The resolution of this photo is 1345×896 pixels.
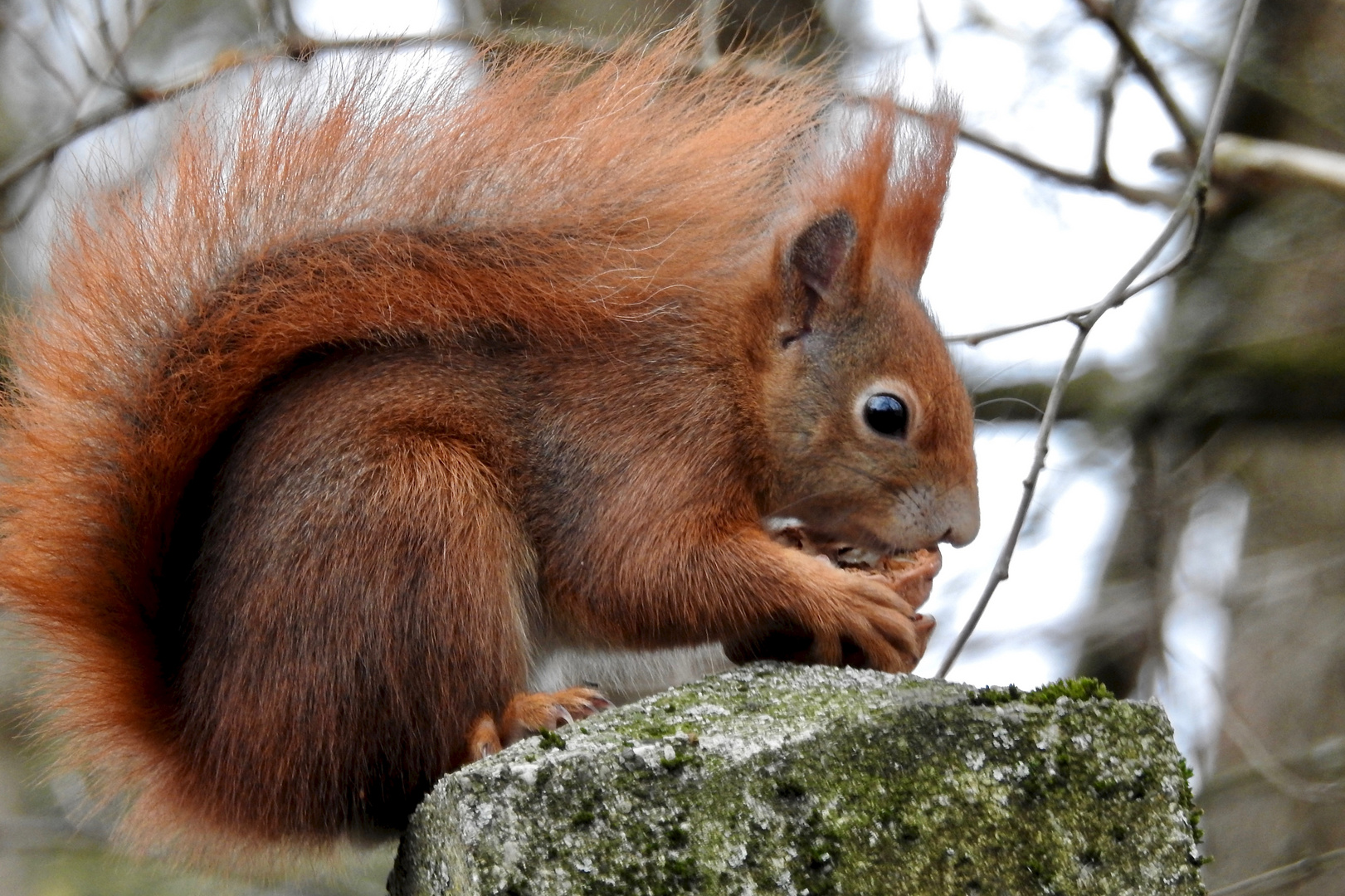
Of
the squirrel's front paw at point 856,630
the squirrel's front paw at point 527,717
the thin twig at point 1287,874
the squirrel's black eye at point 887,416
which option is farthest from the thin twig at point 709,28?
the thin twig at point 1287,874

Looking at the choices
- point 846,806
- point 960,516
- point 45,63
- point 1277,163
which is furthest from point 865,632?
point 45,63

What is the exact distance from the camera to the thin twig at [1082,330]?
82.0 inches

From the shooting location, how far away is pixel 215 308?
2039mm

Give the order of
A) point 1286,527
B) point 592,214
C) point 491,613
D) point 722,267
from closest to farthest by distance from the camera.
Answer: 1. point 491,613
2. point 592,214
3. point 722,267
4. point 1286,527

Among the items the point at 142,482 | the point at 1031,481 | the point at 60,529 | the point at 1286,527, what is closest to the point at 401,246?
the point at 142,482

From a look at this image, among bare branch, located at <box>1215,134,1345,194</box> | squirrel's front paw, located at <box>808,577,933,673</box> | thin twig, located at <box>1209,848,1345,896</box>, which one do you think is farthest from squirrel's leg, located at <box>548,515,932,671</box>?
bare branch, located at <box>1215,134,1345,194</box>

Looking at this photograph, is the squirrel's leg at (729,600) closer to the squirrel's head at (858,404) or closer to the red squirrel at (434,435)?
the red squirrel at (434,435)

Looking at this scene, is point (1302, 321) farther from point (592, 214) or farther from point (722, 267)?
point (592, 214)

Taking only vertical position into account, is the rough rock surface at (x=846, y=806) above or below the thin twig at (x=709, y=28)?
below

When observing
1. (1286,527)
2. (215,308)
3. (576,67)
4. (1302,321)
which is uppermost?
(1302,321)

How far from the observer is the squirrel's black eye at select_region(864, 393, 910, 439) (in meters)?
2.27

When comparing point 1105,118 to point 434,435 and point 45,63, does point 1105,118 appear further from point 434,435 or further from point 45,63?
point 45,63

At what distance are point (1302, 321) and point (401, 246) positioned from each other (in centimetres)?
346

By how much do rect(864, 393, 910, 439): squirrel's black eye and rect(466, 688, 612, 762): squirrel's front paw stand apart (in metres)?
0.72
